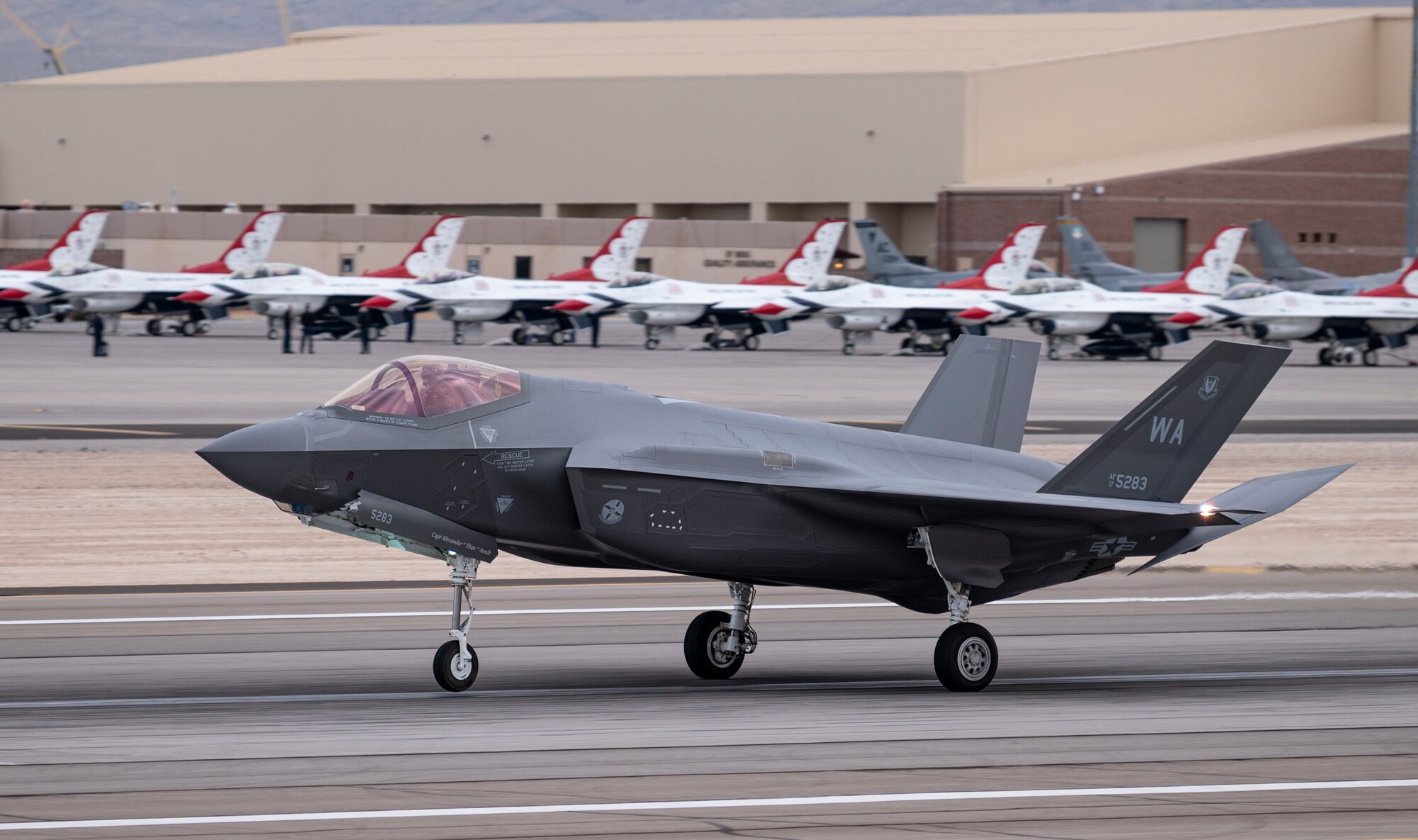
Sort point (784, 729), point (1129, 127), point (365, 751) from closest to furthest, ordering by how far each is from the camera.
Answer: point (365, 751), point (784, 729), point (1129, 127)

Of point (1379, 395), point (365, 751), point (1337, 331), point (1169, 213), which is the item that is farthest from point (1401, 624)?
point (1169, 213)

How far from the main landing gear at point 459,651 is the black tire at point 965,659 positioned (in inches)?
141

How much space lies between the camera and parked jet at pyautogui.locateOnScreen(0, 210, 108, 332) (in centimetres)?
6594

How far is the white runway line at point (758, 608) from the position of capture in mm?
15211

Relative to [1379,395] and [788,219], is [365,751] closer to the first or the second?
[1379,395]

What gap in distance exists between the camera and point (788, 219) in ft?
313

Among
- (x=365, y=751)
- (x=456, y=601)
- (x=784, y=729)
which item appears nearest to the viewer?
(x=365, y=751)

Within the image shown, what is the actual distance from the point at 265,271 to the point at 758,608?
170 feet

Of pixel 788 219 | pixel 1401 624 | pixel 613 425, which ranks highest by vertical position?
pixel 788 219

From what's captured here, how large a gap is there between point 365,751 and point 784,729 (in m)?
2.82

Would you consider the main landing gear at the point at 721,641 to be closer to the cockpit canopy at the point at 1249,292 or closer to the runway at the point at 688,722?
the runway at the point at 688,722

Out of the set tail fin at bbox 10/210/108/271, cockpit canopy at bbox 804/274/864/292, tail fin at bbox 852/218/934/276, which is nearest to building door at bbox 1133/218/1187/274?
tail fin at bbox 852/218/934/276

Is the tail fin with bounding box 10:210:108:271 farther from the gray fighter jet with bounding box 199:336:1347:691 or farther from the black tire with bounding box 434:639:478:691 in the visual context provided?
the black tire with bounding box 434:639:478:691

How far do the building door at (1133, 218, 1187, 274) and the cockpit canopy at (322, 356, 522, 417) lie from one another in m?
80.8
